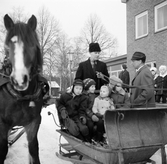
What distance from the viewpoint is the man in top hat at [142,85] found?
127 inches

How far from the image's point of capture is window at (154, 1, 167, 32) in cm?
1094

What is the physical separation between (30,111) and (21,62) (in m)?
0.85

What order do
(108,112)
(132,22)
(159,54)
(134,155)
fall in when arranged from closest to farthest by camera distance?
1. (108,112)
2. (134,155)
3. (159,54)
4. (132,22)

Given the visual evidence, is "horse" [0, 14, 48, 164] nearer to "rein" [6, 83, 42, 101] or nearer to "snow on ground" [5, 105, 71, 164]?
"rein" [6, 83, 42, 101]

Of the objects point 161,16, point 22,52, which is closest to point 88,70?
point 22,52

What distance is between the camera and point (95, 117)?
3459mm

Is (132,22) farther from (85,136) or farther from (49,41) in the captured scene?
(49,41)

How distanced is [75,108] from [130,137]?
3.67 feet

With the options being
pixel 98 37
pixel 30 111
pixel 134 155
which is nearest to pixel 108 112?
pixel 134 155

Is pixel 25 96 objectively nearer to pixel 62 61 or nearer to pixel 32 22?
pixel 32 22

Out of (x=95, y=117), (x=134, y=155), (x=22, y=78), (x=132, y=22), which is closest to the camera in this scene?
(x=22, y=78)

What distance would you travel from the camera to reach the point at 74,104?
3.65 meters

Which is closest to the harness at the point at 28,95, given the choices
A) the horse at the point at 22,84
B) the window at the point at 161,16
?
the horse at the point at 22,84

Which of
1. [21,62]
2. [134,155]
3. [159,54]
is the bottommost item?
[134,155]
